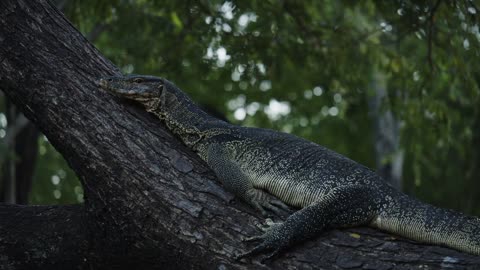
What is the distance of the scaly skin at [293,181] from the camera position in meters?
4.26

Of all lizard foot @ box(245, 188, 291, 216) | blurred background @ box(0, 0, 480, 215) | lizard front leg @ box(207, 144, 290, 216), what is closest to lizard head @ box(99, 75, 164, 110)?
lizard front leg @ box(207, 144, 290, 216)

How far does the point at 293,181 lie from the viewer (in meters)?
4.78

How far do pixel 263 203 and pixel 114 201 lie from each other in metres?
1.00

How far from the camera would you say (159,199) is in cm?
427

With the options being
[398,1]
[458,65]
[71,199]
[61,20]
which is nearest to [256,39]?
[398,1]

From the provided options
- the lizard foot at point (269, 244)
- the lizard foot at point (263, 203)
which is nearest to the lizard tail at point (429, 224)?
the lizard foot at point (263, 203)

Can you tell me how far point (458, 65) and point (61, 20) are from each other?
4382 millimetres

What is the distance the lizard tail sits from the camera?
166 inches

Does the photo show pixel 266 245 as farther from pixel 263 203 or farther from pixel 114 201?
pixel 114 201

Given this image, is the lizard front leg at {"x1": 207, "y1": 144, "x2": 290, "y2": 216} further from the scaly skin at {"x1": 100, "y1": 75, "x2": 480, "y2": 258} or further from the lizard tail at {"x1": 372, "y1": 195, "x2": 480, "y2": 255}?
the lizard tail at {"x1": 372, "y1": 195, "x2": 480, "y2": 255}

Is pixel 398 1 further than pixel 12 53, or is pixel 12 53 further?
pixel 398 1

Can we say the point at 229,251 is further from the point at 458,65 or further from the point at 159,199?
the point at 458,65

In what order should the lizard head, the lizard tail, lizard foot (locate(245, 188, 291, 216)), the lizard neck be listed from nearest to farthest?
the lizard tail, lizard foot (locate(245, 188, 291, 216)), the lizard head, the lizard neck

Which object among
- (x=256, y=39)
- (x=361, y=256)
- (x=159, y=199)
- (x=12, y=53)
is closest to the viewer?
(x=361, y=256)
